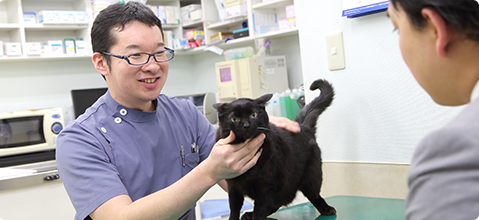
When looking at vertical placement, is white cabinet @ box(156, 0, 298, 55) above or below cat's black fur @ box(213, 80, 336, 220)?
above

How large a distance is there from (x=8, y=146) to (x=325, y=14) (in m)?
2.66

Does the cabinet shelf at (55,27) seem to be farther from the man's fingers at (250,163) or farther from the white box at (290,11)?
the man's fingers at (250,163)

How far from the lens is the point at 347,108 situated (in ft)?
5.01

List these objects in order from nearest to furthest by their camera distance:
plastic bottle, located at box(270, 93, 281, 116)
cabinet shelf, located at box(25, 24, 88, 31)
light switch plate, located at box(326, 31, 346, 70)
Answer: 1. light switch plate, located at box(326, 31, 346, 70)
2. plastic bottle, located at box(270, 93, 281, 116)
3. cabinet shelf, located at box(25, 24, 88, 31)

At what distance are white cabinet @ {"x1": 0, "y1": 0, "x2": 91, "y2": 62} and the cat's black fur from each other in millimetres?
2876

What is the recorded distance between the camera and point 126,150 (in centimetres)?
114

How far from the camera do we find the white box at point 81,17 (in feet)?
11.1

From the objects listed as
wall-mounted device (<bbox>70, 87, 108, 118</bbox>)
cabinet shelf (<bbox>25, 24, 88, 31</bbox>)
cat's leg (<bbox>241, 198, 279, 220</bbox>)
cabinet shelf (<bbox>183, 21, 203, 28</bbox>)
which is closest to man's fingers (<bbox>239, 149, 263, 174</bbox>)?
cat's leg (<bbox>241, 198, 279, 220</bbox>)

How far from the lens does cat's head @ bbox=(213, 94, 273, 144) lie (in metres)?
0.93

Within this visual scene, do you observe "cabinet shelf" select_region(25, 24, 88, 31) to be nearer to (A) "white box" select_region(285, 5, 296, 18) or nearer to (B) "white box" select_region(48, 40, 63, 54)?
(B) "white box" select_region(48, 40, 63, 54)

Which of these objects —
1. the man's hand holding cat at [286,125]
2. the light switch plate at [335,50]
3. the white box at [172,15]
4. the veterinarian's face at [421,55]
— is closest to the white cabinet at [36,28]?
the white box at [172,15]

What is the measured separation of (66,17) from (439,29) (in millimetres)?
3552

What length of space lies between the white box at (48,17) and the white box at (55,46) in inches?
7.9

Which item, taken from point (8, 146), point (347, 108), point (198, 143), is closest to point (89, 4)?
point (8, 146)
